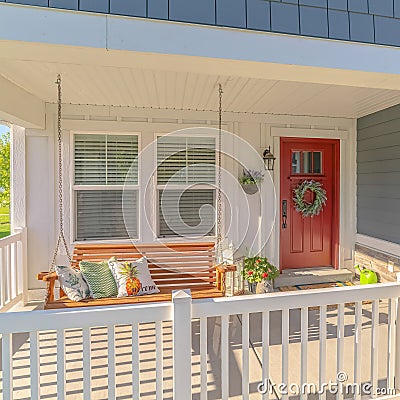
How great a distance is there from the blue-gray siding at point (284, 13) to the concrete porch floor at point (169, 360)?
2.48 meters

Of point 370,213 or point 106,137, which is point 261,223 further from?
point 106,137

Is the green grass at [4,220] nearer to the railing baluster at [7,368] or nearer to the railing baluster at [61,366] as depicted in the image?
the railing baluster at [7,368]

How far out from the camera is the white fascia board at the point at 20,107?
281 cm

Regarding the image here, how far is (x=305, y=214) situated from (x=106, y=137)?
3021mm

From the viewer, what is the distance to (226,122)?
421cm

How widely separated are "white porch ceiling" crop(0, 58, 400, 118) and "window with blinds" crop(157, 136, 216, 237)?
51 cm

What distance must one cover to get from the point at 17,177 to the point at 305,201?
154 inches

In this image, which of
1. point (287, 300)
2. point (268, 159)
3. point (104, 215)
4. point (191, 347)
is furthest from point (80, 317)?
point (268, 159)

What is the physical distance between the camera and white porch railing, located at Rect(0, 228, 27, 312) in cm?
330

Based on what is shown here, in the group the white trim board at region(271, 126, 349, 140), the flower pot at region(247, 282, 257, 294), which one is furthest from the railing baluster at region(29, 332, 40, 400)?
the white trim board at region(271, 126, 349, 140)

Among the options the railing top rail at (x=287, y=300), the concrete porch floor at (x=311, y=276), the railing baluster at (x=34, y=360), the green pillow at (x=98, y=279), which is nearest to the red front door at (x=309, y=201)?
the concrete porch floor at (x=311, y=276)

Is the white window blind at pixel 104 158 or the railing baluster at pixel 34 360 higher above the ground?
the white window blind at pixel 104 158

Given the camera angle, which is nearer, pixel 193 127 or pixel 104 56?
pixel 104 56

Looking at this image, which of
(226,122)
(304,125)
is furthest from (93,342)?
(304,125)
